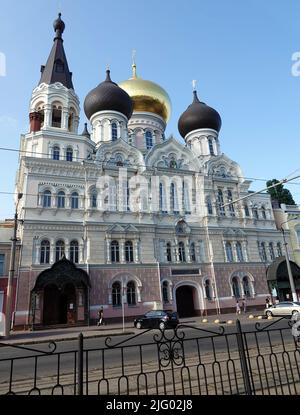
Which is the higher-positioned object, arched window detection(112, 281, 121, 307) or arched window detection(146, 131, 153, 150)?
arched window detection(146, 131, 153, 150)

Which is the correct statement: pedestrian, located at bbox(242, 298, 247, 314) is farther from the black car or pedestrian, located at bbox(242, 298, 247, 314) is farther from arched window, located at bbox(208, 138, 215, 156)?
arched window, located at bbox(208, 138, 215, 156)

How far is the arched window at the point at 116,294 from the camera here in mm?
22453

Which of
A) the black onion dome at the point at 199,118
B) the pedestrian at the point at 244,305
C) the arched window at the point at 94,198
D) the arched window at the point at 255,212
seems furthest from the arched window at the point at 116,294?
the black onion dome at the point at 199,118

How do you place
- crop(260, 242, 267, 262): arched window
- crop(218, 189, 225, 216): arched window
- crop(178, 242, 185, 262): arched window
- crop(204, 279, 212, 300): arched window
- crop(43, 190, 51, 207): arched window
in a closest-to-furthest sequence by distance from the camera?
crop(43, 190, 51, 207): arched window, crop(204, 279, 212, 300): arched window, crop(178, 242, 185, 262): arched window, crop(218, 189, 225, 216): arched window, crop(260, 242, 267, 262): arched window

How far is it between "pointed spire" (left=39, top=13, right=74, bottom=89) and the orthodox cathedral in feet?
0.43

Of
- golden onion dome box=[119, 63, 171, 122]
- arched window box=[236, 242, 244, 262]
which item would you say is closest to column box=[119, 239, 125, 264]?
arched window box=[236, 242, 244, 262]

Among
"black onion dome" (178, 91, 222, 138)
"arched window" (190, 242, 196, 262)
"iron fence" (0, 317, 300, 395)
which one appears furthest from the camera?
"black onion dome" (178, 91, 222, 138)

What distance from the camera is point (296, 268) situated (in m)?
28.7

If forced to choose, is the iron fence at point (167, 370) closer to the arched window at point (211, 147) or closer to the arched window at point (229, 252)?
the arched window at point (229, 252)

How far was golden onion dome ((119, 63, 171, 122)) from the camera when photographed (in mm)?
33156

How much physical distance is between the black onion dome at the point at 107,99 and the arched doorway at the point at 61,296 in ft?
53.7

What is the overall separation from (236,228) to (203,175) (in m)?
6.25

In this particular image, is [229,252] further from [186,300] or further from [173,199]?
[173,199]
